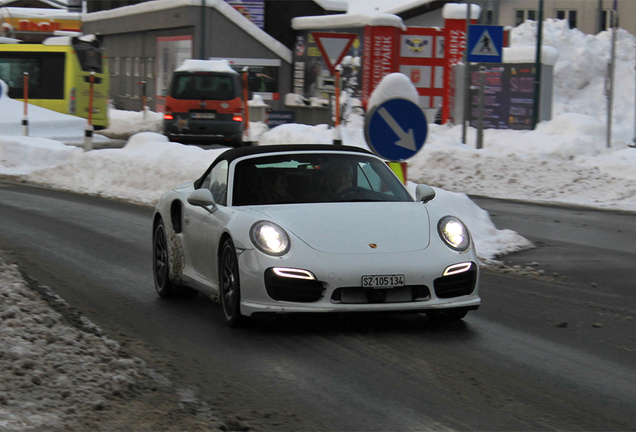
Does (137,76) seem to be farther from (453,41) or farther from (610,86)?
(610,86)

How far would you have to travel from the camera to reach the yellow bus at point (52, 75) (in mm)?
32719

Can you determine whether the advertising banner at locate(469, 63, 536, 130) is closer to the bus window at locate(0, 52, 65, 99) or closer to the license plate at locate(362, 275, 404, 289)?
the bus window at locate(0, 52, 65, 99)

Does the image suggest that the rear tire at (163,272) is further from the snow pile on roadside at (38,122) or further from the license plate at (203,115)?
the snow pile on roadside at (38,122)

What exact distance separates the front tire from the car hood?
0.35m

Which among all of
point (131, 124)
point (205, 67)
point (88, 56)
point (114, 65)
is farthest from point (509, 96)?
point (114, 65)

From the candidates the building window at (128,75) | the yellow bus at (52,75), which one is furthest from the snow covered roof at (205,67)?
the building window at (128,75)

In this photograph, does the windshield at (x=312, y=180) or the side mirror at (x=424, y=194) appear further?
the side mirror at (x=424, y=194)

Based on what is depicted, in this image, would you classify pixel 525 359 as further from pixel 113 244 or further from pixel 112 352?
pixel 113 244

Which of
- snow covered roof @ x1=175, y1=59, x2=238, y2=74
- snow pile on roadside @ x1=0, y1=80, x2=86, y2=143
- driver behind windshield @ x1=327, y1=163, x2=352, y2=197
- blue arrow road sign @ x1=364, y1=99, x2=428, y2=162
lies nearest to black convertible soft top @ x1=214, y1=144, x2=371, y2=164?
driver behind windshield @ x1=327, y1=163, x2=352, y2=197

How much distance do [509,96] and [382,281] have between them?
2659 cm

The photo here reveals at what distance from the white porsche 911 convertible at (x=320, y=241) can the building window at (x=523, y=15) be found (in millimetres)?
67982

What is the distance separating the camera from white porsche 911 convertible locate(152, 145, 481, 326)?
649 cm

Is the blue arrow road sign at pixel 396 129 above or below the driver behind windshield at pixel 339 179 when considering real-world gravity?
Result: above

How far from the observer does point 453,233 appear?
22.8 feet
